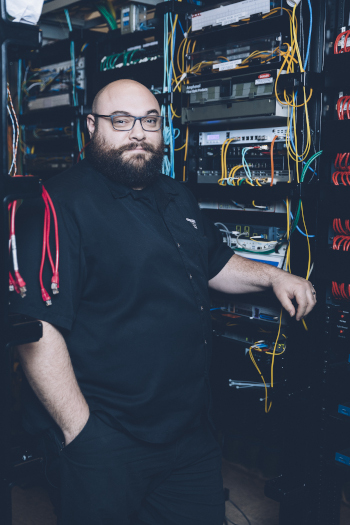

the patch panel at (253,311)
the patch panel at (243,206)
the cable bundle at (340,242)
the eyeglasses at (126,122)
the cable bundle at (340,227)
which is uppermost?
the eyeglasses at (126,122)

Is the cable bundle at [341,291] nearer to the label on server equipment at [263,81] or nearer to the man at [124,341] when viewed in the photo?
the man at [124,341]

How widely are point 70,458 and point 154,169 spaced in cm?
88

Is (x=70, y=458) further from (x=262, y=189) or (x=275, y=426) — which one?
(x=262, y=189)

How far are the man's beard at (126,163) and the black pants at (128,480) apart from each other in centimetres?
70

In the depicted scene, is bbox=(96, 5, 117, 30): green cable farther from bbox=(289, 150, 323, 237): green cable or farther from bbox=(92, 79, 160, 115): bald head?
bbox=(289, 150, 323, 237): green cable

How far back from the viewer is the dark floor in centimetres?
258

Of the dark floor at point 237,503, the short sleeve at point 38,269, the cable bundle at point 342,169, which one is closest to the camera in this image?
the short sleeve at point 38,269

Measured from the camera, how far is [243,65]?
90.3 inches

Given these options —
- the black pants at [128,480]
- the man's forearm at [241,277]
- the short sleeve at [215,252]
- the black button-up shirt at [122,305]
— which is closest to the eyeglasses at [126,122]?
the black button-up shirt at [122,305]

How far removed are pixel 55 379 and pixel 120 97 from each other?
89cm

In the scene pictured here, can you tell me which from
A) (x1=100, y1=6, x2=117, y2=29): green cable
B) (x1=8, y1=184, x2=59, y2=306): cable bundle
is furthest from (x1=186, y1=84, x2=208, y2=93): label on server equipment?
(x1=8, y1=184, x2=59, y2=306): cable bundle

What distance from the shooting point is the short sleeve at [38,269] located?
141 cm

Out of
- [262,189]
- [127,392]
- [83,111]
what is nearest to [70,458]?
[127,392]

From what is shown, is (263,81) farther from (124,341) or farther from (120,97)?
(124,341)
